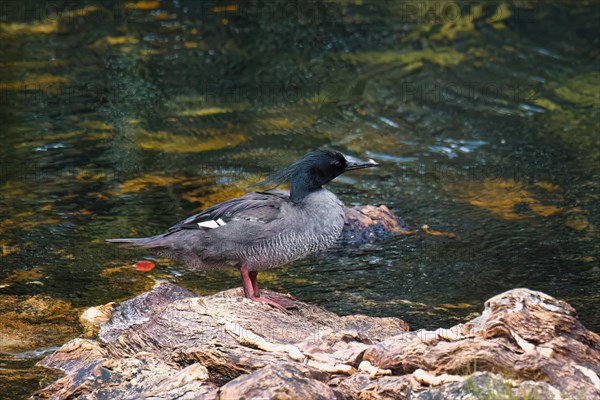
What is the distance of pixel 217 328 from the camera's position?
18.6ft

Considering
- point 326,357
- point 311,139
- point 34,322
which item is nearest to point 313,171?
point 326,357

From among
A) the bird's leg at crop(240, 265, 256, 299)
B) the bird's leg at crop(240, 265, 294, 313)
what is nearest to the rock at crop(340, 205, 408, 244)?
the bird's leg at crop(240, 265, 294, 313)

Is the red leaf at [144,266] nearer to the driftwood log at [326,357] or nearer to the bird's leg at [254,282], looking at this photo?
the bird's leg at [254,282]

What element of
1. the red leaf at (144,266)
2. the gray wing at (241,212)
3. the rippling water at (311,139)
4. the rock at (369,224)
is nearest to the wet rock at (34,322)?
the rippling water at (311,139)

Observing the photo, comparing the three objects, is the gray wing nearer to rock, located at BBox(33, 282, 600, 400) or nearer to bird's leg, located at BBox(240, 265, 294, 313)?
bird's leg, located at BBox(240, 265, 294, 313)

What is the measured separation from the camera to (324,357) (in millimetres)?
5262

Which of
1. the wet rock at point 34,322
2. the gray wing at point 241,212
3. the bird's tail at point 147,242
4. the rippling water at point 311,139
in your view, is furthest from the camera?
the rippling water at point 311,139

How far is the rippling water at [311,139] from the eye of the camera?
7.60 meters

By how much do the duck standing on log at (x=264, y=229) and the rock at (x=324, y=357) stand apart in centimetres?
51

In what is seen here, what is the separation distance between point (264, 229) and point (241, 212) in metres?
0.25

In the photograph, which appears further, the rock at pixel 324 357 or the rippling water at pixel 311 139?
the rippling water at pixel 311 139

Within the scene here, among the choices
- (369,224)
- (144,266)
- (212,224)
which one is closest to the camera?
(212,224)

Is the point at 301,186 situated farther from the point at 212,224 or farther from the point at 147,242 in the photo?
the point at 147,242

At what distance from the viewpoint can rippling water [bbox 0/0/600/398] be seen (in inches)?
299
